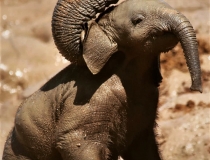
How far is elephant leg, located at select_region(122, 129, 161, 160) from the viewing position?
4600 millimetres

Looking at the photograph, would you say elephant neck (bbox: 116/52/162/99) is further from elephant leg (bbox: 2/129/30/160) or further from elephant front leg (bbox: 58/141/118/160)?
elephant leg (bbox: 2/129/30/160)

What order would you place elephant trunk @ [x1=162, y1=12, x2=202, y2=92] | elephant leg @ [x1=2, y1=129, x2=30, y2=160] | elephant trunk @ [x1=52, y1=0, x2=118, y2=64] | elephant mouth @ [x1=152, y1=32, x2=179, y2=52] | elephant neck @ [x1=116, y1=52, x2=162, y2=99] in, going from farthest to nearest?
elephant leg @ [x1=2, y1=129, x2=30, y2=160], elephant neck @ [x1=116, y1=52, x2=162, y2=99], elephant trunk @ [x1=52, y1=0, x2=118, y2=64], elephant mouth @ [x1=152, y1=32, x2=179, y2=52], elephant trunk @ [x1=162, y1=12, x2=202, y2=92]

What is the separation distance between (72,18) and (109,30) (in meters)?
0.23

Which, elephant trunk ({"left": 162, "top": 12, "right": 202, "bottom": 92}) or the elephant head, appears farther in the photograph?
the elephant head

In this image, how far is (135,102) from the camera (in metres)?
4.30

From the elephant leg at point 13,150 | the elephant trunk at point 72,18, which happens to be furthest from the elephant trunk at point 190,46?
the elephant leg at point 13,150

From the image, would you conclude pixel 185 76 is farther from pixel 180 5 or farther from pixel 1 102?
pixel 1 102

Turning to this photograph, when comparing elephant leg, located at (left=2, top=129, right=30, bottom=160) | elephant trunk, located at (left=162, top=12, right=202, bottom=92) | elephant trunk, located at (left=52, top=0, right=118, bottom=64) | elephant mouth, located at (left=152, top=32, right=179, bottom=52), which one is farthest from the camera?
elephant leg, located at (left=2, top=129, right=30, bottom=160)

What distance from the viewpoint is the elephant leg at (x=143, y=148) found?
460 centimetres

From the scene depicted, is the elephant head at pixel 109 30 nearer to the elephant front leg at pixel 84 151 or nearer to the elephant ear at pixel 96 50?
the elephant ear at pixel 96 50

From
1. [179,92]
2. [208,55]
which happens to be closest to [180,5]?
[208,55]

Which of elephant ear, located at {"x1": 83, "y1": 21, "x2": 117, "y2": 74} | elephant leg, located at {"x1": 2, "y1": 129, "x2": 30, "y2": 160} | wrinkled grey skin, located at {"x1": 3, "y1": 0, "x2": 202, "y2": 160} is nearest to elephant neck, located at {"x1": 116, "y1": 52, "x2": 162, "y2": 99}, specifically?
wrinkled grey skin, located at {"x1": 3, "y1": 0, "x2": 202, "y2": 160}

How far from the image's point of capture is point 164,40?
3965 millimetres

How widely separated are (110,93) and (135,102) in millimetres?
202
